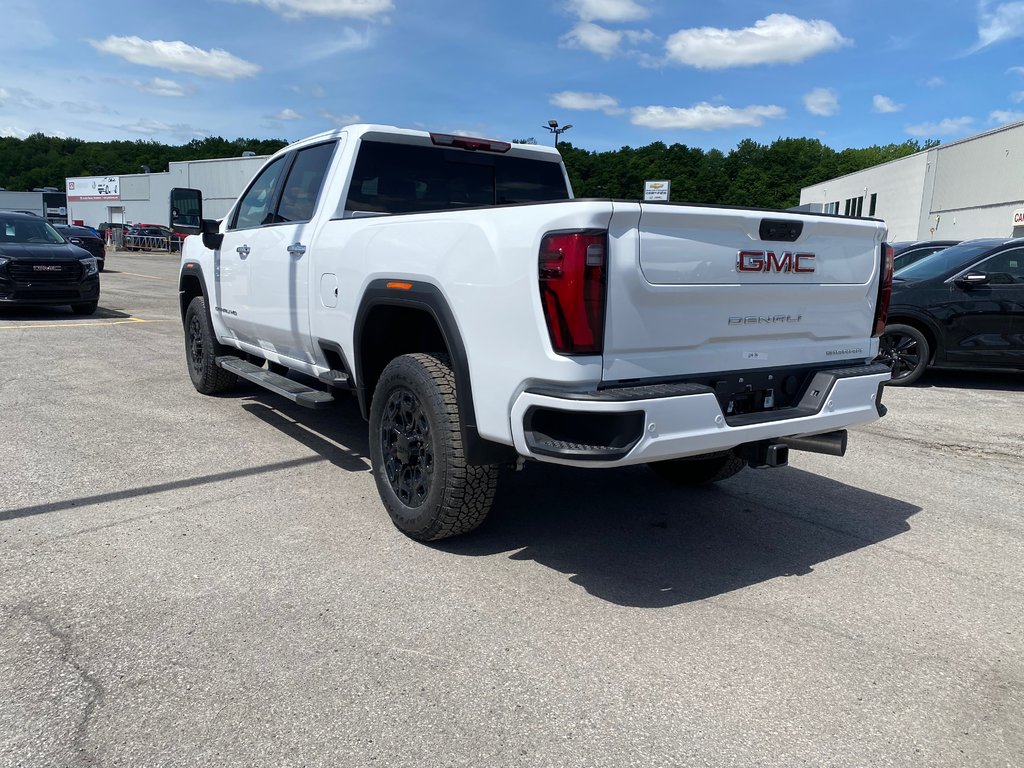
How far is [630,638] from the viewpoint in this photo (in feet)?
9.96

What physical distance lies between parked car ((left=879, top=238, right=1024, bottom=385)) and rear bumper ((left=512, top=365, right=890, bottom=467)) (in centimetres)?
609

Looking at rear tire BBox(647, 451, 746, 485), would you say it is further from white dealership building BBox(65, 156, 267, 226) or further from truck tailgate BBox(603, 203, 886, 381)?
white dealership building BBox(65, 156, 267, 226)

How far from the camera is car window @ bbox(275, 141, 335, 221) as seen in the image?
5.00m

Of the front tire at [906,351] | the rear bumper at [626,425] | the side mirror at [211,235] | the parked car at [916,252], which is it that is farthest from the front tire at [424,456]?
the parked car at [916,252]

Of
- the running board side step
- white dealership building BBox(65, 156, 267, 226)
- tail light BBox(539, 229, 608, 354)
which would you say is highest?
white dealership building BBox(65, 156, 267, 226)

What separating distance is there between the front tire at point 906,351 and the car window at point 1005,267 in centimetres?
93

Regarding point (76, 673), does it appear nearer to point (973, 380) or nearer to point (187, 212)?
point (187, 212)

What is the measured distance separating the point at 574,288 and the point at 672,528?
1891 mm

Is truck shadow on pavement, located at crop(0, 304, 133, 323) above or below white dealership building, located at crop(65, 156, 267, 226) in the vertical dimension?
below

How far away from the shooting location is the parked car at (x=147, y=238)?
46844 mm

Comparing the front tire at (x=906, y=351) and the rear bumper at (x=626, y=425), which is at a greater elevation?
the rear bumper at (x=626, y=425)

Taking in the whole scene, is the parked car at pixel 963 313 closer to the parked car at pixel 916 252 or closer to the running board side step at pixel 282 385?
the parked car at pixel 916 252

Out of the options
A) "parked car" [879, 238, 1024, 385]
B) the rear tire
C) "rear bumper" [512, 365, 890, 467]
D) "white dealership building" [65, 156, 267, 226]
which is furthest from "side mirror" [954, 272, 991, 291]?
"white dealership building" [65, 156, 267, 226]

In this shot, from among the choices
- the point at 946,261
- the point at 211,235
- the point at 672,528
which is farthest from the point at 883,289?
the point at 946,261
